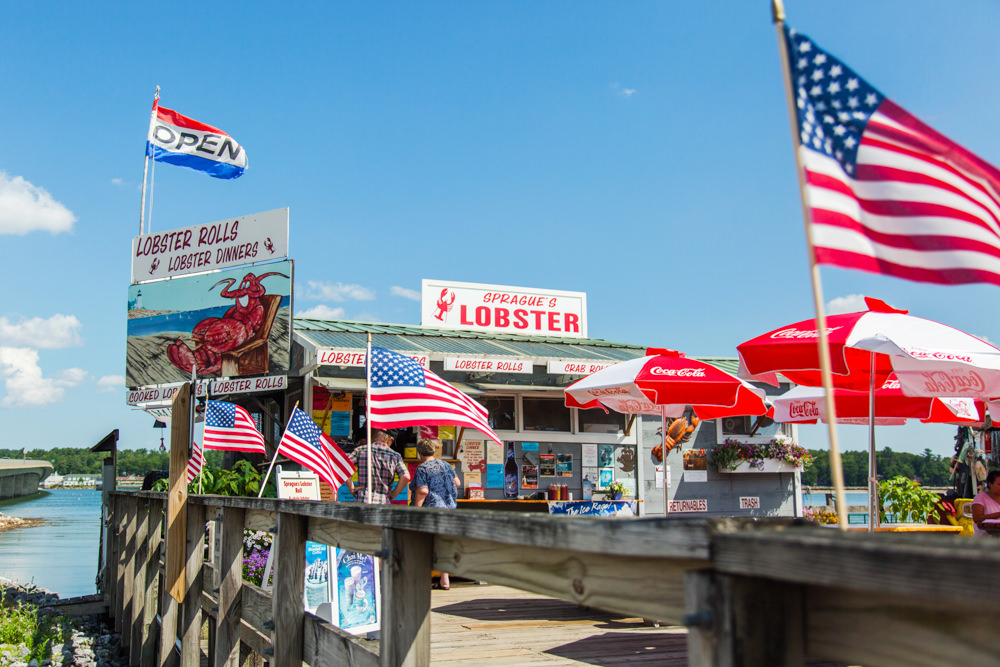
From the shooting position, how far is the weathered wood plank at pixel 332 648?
3.05 metres

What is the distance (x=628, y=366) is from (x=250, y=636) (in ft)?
17.5

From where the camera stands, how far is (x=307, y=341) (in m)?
12.2

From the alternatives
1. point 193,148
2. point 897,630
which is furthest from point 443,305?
point 897,630

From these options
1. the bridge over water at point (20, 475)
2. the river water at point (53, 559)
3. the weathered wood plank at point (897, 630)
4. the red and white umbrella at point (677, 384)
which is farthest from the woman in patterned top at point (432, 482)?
the bridge over water at point (20, 475)

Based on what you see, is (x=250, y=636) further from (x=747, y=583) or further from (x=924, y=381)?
(x=924, y=381)

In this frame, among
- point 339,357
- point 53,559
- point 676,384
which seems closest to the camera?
point 676,384

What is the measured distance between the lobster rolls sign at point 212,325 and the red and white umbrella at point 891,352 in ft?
27.1

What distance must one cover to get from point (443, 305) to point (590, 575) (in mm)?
13560

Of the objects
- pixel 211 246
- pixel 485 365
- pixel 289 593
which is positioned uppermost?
pixel 211 246

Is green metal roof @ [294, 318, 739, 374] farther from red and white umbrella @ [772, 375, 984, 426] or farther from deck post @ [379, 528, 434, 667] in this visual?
deck post @ [379, 528, 434, 667]

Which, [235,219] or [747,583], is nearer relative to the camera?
[747,583]

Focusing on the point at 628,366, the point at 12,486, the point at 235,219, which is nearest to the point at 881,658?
the point at 628,366

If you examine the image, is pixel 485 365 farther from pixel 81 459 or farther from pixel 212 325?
pixel 81 459

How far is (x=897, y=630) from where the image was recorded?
1.26m
